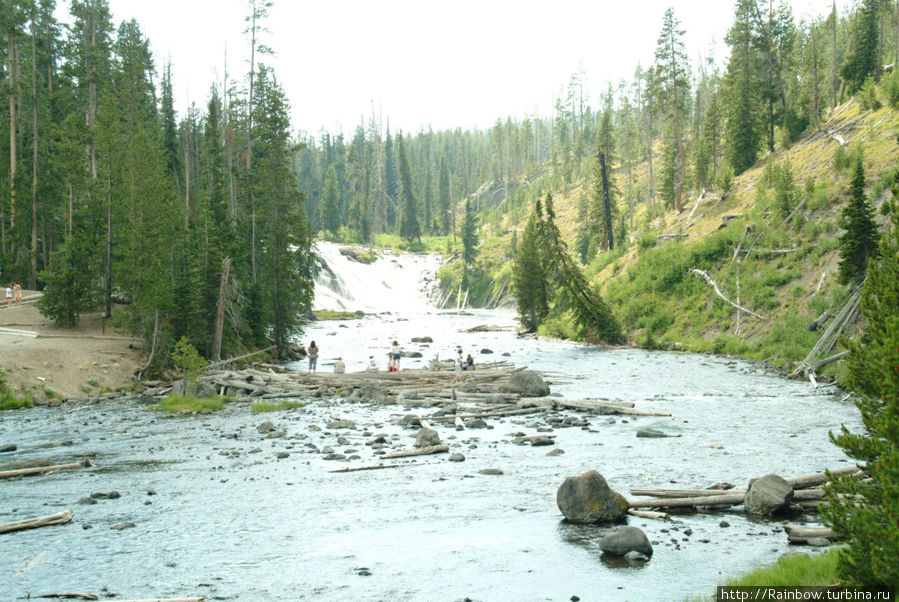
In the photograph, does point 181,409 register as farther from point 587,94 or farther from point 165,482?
point 587,94

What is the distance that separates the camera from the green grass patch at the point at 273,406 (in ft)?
82.3

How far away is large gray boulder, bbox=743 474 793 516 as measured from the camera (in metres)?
11.2

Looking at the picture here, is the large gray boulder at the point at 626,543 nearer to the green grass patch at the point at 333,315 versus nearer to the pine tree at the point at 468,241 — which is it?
the green grass patch at the point at 333,315

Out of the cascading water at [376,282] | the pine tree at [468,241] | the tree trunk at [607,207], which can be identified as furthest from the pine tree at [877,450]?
the pine tree at [468,241]

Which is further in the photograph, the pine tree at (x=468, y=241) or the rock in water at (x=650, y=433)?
the pine tree at (x=468, y=241)

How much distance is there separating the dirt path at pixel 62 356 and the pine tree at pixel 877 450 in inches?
1193

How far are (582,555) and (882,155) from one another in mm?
37939

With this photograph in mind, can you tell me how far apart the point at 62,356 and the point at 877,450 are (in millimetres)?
33109

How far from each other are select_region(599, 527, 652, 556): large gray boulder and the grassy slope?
23460mm

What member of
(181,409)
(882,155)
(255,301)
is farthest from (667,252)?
(181,409)

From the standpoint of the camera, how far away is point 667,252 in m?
46.9

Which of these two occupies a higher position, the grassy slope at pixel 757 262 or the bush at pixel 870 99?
the bush at pixel 870 99

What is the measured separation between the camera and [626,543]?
10047 millimetres

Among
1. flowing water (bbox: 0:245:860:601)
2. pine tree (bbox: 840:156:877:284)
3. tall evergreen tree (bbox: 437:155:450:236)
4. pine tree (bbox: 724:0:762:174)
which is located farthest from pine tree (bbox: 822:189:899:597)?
tall evergreen tree (bbox: 437:155:450:236)
